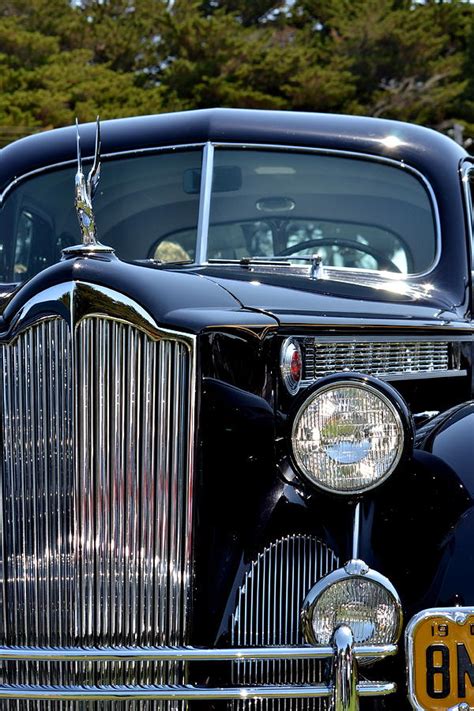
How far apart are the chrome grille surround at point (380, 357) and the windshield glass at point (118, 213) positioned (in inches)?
32.7

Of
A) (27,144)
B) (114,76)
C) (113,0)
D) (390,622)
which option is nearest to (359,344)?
(390,622)

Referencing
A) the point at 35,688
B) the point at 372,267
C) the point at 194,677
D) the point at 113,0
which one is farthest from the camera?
the point at 113,0

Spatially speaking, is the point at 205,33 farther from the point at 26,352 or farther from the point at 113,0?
A: the point at 26,352

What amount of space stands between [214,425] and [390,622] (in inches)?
21.9

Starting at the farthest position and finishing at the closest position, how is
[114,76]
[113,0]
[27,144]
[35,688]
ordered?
[113,0] → [114,76] → [27,144] → [35,688]

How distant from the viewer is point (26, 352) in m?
2.19

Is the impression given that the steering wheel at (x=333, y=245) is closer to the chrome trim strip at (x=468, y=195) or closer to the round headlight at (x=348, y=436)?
the chrome trim strip at (x=468, y=195)

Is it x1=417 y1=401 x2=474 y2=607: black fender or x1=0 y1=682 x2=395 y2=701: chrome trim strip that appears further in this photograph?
x1=417 y1=401 x2=474 y2=607: black fender

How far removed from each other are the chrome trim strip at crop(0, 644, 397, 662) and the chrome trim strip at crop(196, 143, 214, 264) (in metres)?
1.48

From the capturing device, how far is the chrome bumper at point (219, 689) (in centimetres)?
189

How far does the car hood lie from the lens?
2.43 metres

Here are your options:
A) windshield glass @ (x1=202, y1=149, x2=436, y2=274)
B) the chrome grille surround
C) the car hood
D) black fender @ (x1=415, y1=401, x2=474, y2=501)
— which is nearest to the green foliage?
windshield glass @ (x1=202, y1=149, x2=436, y2=274)

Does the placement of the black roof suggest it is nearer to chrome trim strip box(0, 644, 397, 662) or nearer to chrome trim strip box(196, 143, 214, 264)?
chrome trim strip box(196, 143, 214, 264)

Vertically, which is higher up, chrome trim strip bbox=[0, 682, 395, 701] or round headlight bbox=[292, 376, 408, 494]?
round headlight bbox=[292, 376, 408, 494]
